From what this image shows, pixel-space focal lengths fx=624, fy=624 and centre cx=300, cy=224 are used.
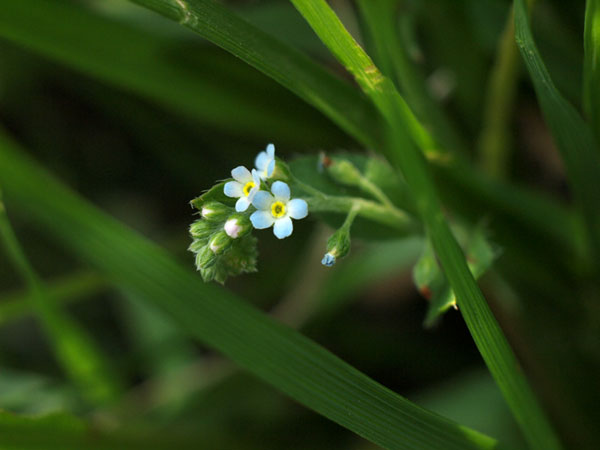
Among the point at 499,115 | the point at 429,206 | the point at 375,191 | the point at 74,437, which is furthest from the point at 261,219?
the point at 499,115

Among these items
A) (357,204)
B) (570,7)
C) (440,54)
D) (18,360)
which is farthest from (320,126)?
(18,360)

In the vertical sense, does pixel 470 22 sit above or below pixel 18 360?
above

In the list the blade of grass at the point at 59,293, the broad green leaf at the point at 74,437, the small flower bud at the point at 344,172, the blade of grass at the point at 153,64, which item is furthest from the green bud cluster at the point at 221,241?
the blade of grass at the point at 59,293

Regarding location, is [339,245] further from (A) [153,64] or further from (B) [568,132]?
(A) [153,64]

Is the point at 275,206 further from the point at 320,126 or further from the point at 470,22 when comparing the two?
the point at 320,126

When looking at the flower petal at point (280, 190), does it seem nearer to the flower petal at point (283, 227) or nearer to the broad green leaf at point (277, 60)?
the flower petal at point (283, 227)

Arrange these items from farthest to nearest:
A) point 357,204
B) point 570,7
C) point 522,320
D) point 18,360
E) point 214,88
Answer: point 18,360 → point 214,88 → point 522,320 → point 570,7 → point 357,204
